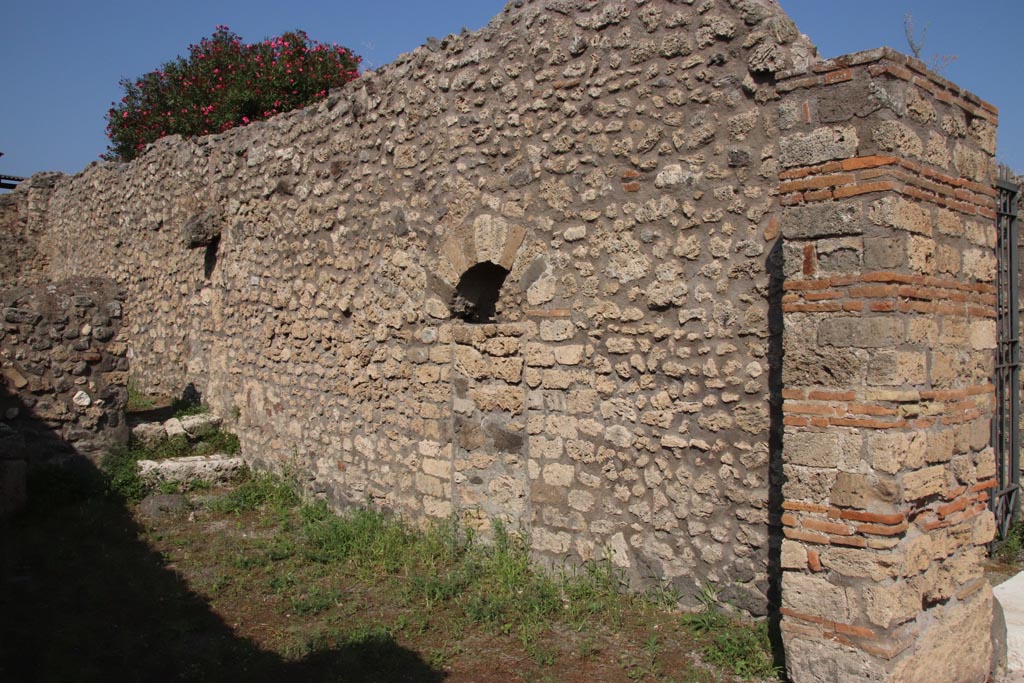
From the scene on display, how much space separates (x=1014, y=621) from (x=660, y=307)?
2769 mm

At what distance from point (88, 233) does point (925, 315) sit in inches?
520

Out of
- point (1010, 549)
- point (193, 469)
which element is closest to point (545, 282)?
point (1010, 549)

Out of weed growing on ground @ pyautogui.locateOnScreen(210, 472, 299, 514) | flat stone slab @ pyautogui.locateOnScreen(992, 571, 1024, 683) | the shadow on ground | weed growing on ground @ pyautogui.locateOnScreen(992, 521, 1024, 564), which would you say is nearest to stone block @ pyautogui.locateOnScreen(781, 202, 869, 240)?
flat stone slab @ pyautogui.locateOnScreen(992, 571, 1024, 683)

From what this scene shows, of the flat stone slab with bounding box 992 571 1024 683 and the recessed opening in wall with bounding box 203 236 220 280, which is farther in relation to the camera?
the recessed opening in wall with bounding box 203 236 220 280

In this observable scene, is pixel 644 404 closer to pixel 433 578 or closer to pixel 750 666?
pixel 750 666

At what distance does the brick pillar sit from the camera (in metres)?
3.74

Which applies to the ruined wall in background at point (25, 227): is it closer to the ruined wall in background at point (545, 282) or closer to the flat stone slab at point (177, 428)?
the flat stone slab at point (177, 428)

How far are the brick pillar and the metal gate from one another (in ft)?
7.55

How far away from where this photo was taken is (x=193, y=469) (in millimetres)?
8055

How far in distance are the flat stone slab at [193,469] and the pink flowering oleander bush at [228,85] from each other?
9609 millimetres

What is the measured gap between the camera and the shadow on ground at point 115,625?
453 centimetres

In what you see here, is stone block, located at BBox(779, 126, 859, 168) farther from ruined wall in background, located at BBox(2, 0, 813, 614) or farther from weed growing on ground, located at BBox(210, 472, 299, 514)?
weed growing on ground, located at BBox(210, 472, 299, 514)

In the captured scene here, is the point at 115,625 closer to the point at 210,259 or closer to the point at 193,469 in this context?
the point at 193,469

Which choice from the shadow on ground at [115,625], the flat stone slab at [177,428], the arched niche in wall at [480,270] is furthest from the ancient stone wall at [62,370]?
the arched niche in wall at [480,270]
